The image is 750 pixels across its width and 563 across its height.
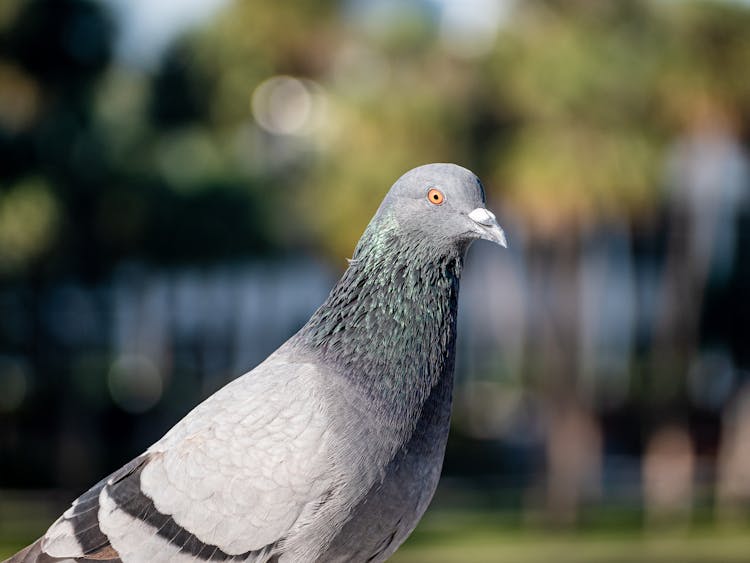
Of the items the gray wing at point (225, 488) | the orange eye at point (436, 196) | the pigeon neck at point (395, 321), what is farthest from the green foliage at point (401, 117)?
the orange eye at point (436, 196)

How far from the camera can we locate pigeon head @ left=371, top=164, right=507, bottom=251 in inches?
146

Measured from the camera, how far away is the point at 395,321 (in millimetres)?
3766

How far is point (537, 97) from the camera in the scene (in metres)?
18.9

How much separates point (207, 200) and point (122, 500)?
58.3 ft

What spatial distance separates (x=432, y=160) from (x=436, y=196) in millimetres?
15696

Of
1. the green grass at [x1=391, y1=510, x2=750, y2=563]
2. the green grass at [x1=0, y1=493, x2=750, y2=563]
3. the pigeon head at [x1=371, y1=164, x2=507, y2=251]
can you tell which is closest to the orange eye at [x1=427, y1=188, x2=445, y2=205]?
the pigeon head at [x1=371, y1=164, x2=507, y2=251]

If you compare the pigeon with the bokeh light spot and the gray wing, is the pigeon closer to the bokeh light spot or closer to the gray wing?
the gray wing

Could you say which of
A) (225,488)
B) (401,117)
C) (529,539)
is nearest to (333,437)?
(225,488)

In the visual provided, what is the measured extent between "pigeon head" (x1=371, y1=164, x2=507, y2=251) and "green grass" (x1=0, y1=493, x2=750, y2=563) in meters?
13.0

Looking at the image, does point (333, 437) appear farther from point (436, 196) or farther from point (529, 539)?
point (529, 539)

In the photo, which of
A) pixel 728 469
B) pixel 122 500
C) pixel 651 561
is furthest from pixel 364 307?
pixel 728 469

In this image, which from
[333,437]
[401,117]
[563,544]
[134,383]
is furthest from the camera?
[134,383]

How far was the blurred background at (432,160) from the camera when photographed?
18.5 metres

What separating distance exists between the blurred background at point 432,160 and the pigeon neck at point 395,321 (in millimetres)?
13547
